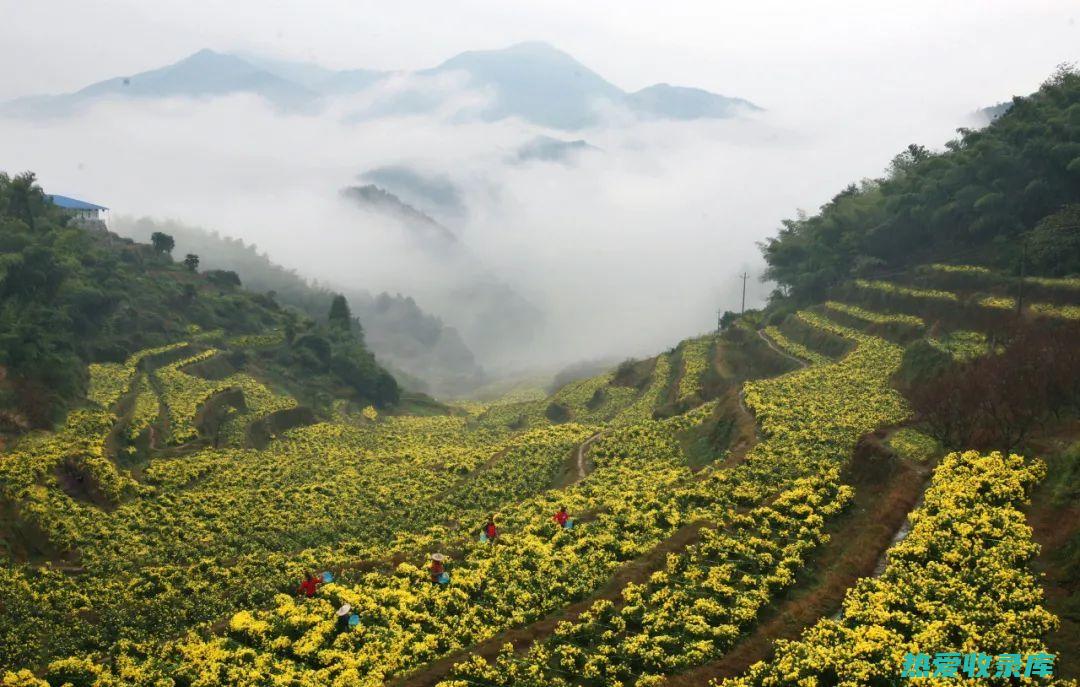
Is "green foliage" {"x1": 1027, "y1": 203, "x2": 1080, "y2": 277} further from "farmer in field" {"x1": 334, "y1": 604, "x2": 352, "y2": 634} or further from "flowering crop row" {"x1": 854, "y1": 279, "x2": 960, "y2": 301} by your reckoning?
"farmer in field" {"x1": 334, "y1": 604, "x2": 352, "y2": 634}

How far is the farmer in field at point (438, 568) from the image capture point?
25281mm

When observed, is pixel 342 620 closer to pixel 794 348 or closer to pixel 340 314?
pixel 794 348

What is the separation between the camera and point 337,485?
43625 mm

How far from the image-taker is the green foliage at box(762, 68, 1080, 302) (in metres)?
54.4

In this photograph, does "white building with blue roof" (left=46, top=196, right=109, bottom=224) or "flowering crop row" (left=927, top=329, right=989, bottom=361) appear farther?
"white building with blue roof" (left=46, top=196, right=109, bottom=224)

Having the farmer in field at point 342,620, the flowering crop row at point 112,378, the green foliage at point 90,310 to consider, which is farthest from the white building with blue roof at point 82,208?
the farmer in field at point 342,620

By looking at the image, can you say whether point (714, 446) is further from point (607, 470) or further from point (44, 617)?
point (44, 617)

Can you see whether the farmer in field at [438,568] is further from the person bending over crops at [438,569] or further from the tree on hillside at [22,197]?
the tree on hillside at [22,197]

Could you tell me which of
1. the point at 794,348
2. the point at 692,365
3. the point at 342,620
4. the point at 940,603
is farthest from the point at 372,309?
the point at 940,603

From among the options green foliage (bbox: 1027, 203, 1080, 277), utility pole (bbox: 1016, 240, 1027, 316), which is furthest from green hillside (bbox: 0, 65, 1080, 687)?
utility pole (bbox: 1016, 240, 1027, 316)

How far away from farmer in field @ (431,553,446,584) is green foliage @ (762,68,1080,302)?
43100mm

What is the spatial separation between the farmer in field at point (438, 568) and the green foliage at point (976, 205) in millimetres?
43100

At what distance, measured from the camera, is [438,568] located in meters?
26.3

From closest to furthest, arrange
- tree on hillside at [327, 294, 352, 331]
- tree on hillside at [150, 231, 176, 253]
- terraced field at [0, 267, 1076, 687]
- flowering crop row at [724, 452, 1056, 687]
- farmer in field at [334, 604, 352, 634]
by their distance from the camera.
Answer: flowering crop row at [724, 452, 1056, 687], terraced field at [0, 267, 1076, 687], farmer in field at [334, 604, 352, 634], tree on hillside at [150, 231, 176, 253], tree on hillside at [327, 294, 352, 331]
